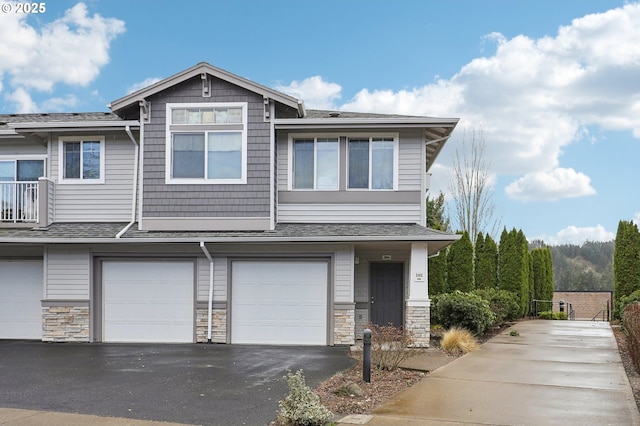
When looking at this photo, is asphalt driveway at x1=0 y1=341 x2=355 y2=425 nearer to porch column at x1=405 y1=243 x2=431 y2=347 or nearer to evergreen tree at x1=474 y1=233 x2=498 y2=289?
porch column at x1=405 y1=243 x2=431 y2=347

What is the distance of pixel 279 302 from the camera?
1537 cm

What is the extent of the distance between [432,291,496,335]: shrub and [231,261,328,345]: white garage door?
3.35 m

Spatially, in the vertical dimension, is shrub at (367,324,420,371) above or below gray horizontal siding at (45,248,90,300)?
below

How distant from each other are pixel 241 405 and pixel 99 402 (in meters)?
1.98

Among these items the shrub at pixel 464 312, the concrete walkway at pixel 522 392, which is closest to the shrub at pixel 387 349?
the concrete walkway at pixel 522 392

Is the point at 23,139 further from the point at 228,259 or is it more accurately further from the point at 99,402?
the point at 99,402

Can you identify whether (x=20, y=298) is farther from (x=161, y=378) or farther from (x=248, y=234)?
(x=161, y=378)

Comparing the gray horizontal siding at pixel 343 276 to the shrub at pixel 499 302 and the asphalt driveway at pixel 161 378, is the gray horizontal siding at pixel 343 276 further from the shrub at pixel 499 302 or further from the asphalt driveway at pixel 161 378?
the shrub at pixel 499 302

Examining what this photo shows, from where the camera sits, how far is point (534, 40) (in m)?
17.5

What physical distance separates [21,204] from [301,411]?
12.4 metres

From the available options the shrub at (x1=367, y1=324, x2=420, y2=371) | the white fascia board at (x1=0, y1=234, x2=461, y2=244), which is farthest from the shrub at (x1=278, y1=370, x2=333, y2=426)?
the white fascia board at (x1=0, y1=234, x2=461, y2=244)

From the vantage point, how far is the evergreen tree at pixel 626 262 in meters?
21.9

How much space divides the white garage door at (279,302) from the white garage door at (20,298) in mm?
5565

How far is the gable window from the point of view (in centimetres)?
1587
